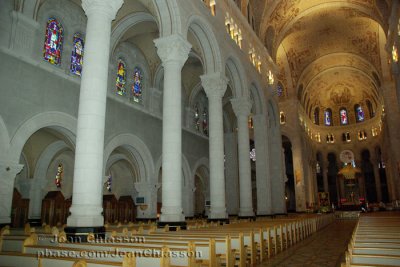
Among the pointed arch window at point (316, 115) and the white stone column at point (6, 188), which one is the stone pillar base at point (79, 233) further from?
the pointed arch window at point (316, 115)

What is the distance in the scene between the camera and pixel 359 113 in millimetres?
42969

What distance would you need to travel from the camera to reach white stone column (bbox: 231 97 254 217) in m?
17.0

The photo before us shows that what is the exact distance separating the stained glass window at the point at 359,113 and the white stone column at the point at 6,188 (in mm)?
41738

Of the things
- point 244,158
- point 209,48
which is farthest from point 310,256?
point 209,48

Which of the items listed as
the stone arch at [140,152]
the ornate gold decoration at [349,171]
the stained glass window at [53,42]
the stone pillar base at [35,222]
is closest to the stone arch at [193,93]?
the stone arch at [140,152]

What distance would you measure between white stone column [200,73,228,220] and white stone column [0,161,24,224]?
24.2 feet

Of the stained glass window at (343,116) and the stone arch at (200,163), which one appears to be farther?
the stained glass window at (343,116)

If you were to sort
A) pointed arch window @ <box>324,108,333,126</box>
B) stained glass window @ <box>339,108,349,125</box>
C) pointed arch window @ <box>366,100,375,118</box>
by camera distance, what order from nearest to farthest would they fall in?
pointed arch window @ <box>366,100,375,118</box>, stained glass window @ <box>339,108,349,125</box>, pointed arch window @ <box>324,108,333,126</box>

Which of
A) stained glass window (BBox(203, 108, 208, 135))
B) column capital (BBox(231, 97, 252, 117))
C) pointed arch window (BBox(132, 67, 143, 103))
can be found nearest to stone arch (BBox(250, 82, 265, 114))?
column capital (BBox(231, 97, 252, 117))

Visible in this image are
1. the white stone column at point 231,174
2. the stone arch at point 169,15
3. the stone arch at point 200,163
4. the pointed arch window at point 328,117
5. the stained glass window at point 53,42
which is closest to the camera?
the stone arch at point 169,15

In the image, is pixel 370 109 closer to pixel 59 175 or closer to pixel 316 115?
pixel 316 115

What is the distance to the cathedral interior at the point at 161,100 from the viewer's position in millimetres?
10625

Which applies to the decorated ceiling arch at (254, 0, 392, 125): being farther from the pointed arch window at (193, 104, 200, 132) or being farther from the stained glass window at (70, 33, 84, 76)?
the stained glass window at (70, 33, 84, 76)

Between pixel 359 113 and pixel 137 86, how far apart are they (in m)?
34.1
